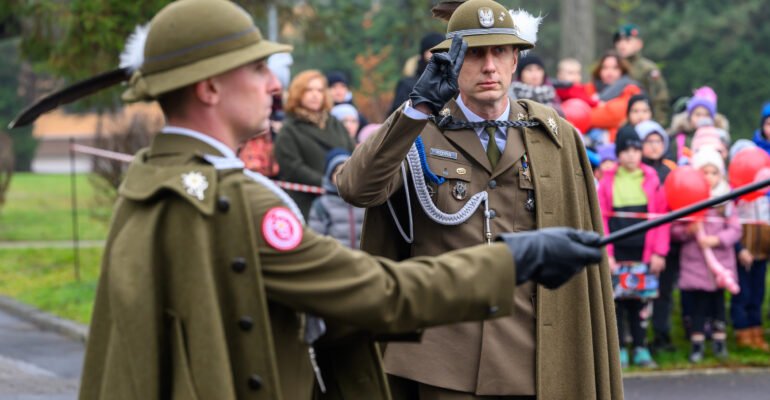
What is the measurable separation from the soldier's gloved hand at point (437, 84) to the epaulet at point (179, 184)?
1.25 metres

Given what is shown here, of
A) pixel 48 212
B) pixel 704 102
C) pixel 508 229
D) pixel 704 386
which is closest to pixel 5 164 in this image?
pixel 48 212

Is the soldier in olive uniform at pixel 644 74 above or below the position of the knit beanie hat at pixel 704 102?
above

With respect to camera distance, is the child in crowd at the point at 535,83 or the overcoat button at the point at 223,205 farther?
the child in crowd at the point at 535,83

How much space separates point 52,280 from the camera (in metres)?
14.4

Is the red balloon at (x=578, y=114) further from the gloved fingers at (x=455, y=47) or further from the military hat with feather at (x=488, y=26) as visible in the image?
the gloved fingers at (x=455, y=47)

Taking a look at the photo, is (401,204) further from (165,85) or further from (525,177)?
(165,85)

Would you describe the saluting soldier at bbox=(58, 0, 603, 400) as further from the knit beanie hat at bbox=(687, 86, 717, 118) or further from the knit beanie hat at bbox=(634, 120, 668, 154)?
the knit beanie hat at bbox=(687, 86, 717, 118)

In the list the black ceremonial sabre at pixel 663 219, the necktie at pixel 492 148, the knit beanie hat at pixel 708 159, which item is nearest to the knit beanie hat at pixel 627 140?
the knit beanie hat at pixel 708 159

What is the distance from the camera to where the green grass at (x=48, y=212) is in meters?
19.4

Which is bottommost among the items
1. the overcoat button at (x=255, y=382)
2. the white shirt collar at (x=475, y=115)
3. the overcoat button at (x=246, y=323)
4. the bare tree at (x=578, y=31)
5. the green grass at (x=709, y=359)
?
the green grass at (x=709, y=359)

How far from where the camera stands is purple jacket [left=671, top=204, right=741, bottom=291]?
9.45 m

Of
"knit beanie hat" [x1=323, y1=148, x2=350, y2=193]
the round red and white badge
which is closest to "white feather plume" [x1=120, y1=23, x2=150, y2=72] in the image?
the round red and white badge

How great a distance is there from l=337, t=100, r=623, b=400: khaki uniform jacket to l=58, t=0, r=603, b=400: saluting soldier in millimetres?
1286

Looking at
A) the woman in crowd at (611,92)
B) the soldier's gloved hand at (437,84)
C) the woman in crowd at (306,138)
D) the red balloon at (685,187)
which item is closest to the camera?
the soldier's gloved hand at (437,84)
